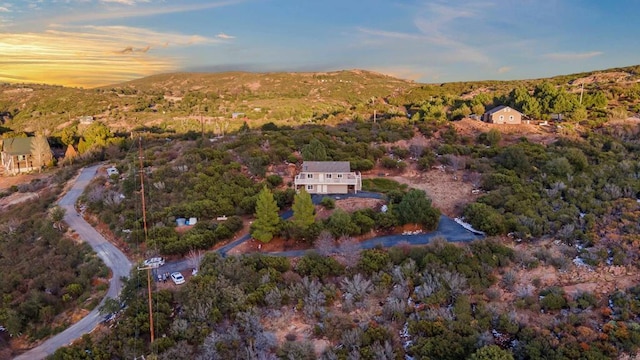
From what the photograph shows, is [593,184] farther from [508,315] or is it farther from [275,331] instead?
[275,331]

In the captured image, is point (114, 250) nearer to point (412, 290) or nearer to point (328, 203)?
point (328, 203)

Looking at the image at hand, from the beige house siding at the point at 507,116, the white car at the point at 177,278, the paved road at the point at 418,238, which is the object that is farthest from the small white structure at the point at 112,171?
the beige house siding at the point at 507,116

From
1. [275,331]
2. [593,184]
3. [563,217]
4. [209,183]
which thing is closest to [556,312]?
[563,217]

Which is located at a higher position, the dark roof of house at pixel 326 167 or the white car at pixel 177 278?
the dark roof of house at pixel 326 167

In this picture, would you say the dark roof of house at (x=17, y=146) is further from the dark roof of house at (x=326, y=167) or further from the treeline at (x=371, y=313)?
the treeline at (x=371, y=313)

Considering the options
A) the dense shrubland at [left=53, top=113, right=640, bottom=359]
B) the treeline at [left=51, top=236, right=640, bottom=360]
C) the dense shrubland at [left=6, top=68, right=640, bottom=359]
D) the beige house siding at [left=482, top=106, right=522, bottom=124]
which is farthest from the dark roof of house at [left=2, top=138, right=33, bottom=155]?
the beige house siding at [left=482, top=106, right=522, bottom=124]
